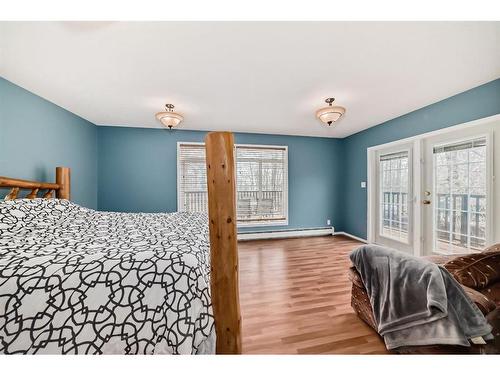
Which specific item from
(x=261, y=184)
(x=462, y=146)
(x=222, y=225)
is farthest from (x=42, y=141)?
(x=462, y=146)

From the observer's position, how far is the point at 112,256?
39.6 inches

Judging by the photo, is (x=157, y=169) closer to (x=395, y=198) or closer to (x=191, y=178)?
(x=191, y=178)

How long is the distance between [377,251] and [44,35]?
309cm

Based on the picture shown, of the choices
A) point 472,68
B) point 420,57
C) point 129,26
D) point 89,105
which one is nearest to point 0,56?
point 89,105

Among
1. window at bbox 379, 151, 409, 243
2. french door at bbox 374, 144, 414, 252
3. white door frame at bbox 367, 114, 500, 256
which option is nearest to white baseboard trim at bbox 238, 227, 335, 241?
white door frame at bbox 367, 114, 500, 256

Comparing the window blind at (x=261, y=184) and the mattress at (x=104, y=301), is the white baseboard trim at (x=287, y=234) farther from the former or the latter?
the mattress at (x=104, y=301)

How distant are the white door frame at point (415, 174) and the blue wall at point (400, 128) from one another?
67 millimetres

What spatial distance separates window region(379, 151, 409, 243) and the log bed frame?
3.51 m

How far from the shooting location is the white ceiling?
144 centimetres

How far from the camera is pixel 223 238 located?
93 centimetres

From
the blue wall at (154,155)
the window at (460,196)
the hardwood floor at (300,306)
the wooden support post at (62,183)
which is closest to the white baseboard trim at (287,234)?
the blue wall at (154,155)

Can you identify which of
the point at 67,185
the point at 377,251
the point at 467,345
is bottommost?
the point at 467,345

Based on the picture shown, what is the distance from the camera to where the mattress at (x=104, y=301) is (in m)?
0.85
